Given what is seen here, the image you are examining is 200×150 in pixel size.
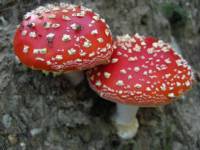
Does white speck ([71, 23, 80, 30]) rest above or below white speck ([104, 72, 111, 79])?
above

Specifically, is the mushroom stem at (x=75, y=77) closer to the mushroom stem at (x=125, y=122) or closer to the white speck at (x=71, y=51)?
the mushroom stem at (x=125, y=122)

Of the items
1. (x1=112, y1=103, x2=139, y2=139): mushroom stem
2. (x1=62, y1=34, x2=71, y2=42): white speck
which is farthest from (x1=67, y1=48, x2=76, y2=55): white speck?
(x1=112, y1=103, x2=139, y2=139): mushroom stem

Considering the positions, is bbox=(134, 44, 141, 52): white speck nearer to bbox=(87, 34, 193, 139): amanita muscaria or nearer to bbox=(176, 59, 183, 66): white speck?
bbox=(87, 34, 193, 139): amanita muscaria

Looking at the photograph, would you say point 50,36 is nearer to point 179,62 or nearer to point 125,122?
point 179,62

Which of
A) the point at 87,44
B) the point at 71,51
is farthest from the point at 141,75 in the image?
the point at 71,51

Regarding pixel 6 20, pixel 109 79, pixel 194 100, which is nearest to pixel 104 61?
pixel 109 79

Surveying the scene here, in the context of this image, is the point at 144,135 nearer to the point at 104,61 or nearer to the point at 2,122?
the point at 104,61

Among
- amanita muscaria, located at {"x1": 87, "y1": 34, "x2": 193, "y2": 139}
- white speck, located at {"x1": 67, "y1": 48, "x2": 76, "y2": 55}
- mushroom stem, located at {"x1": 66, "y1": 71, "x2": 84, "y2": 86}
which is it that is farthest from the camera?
mushroom stem, located at {"x1": 66, "y1": 71, "x2": 84, "y2": 86}
